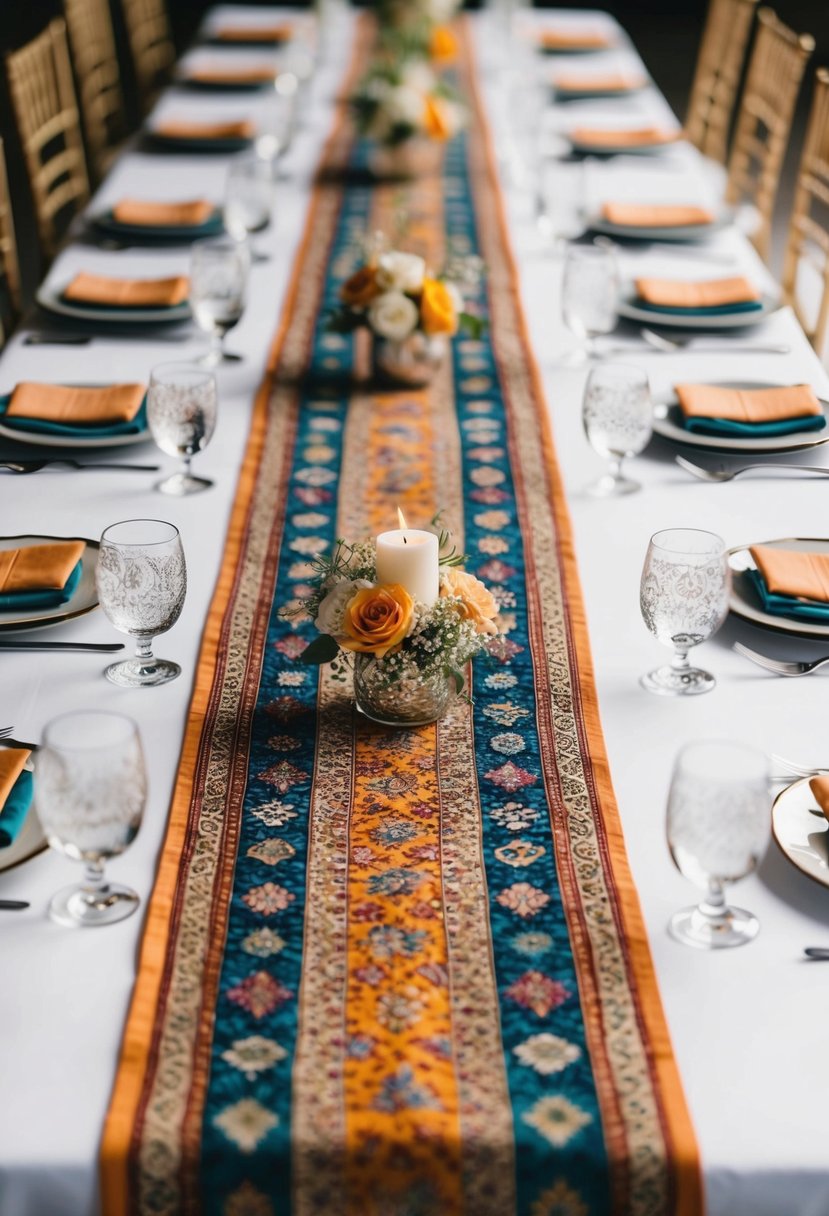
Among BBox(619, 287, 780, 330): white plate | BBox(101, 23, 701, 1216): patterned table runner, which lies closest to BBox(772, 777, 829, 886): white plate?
BBox(101, 23, 701, 1216): patterned table runner

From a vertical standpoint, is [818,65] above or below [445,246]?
below

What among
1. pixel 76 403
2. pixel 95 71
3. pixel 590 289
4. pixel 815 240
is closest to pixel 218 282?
pixel 76 403

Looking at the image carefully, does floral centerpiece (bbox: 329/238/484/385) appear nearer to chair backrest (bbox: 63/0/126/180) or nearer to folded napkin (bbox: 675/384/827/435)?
folded napkin (bbox: 675/384/827/435)

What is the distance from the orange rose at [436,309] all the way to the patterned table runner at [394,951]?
1.66 feet

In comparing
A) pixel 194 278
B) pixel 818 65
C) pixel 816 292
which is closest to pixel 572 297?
pixel 194 278

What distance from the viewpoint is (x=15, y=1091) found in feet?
3.39

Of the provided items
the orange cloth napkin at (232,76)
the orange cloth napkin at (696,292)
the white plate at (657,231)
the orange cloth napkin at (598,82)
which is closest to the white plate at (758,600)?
the orange cloth napkin at (696,292)

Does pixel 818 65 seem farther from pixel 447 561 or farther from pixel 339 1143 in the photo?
pixel 339 1143

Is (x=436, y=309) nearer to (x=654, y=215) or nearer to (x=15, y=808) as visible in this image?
(x=654, y=215)

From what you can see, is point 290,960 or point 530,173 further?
point 530,173

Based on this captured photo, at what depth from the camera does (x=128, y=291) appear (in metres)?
2.67

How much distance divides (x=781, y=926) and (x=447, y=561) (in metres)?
0.49

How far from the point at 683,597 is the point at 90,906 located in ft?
2.21

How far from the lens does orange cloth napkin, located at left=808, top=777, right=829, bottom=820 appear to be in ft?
4.24
